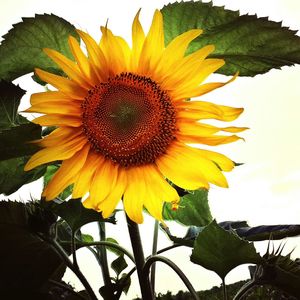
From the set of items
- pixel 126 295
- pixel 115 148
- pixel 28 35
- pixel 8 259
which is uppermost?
pixel 28 35

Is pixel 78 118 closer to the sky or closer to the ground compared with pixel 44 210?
closer to the sky

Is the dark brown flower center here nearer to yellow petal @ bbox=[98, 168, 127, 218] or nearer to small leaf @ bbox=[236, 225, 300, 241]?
yellow petal @ bbox=[98, 168, 127, 218]

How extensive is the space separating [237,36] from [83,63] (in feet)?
0.65

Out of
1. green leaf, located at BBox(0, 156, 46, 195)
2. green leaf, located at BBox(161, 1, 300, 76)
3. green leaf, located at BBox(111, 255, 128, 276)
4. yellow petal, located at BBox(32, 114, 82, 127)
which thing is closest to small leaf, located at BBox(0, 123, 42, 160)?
yellow petal, located at BBox(32, 114, 82, 127)

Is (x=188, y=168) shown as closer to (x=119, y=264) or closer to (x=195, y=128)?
(x=195, y=128)

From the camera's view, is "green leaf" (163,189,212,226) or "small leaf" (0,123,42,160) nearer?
"small leaf" (0,123,42,160)

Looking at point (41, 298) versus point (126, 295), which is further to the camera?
point (126, 295)

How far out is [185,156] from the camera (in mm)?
619

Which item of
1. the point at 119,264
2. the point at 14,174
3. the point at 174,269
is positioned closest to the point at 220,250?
the point at 174,269

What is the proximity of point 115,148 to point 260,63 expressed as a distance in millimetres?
201

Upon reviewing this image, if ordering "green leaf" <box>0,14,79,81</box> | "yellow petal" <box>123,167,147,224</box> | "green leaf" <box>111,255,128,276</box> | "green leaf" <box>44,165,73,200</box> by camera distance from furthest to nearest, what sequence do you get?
"green leaf" <box>111,255,128,276</box>, "green leaf" <box>44,165,73,200</box>, "green leaf" <box>0,14,79,81</box>, "yellow petal" <box>123,167,147,224</box>

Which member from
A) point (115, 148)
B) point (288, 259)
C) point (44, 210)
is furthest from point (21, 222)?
point (288, 259)

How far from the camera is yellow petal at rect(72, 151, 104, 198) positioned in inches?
23.3

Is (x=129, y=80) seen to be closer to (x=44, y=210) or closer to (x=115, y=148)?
(x=115, y=148)
